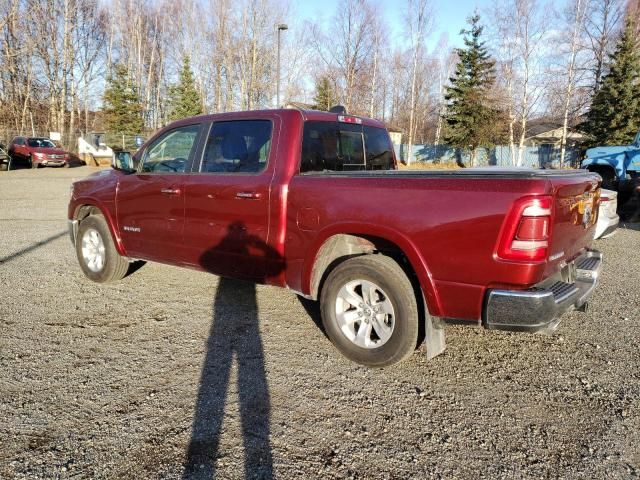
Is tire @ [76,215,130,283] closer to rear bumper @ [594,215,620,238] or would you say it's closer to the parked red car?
rear bumper @ [594,215,620,238]

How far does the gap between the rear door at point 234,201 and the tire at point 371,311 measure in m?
0.63

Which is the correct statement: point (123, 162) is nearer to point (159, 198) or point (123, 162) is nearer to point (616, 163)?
point (159, 198)

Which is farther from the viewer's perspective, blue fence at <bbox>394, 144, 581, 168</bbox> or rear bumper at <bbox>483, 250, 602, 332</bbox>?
blue fence at <bbox>394, 144, 581, 168</bbox>

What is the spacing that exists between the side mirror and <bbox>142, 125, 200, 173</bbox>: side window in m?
0.20

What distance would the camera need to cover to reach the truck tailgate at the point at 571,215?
280 cm

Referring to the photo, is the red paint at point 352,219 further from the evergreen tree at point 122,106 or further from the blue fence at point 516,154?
the evergreen tree at point 122,106

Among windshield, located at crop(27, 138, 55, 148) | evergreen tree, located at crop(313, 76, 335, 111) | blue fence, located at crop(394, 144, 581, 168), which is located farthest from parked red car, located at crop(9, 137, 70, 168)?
blue fence, located at crop(394, 144, 581, 168)

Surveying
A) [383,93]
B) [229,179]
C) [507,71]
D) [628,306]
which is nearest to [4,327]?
[229,179]

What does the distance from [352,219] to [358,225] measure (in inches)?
2.5

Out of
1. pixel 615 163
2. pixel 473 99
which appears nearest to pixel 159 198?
pixel 615 163

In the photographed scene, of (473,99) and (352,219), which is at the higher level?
(473,99)

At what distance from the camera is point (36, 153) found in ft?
85.6

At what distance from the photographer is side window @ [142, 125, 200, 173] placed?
4.54 m

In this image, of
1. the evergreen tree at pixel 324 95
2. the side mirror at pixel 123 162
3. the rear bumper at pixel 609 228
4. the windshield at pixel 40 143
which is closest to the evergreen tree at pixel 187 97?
the evergreen tree at pixel 324 95
